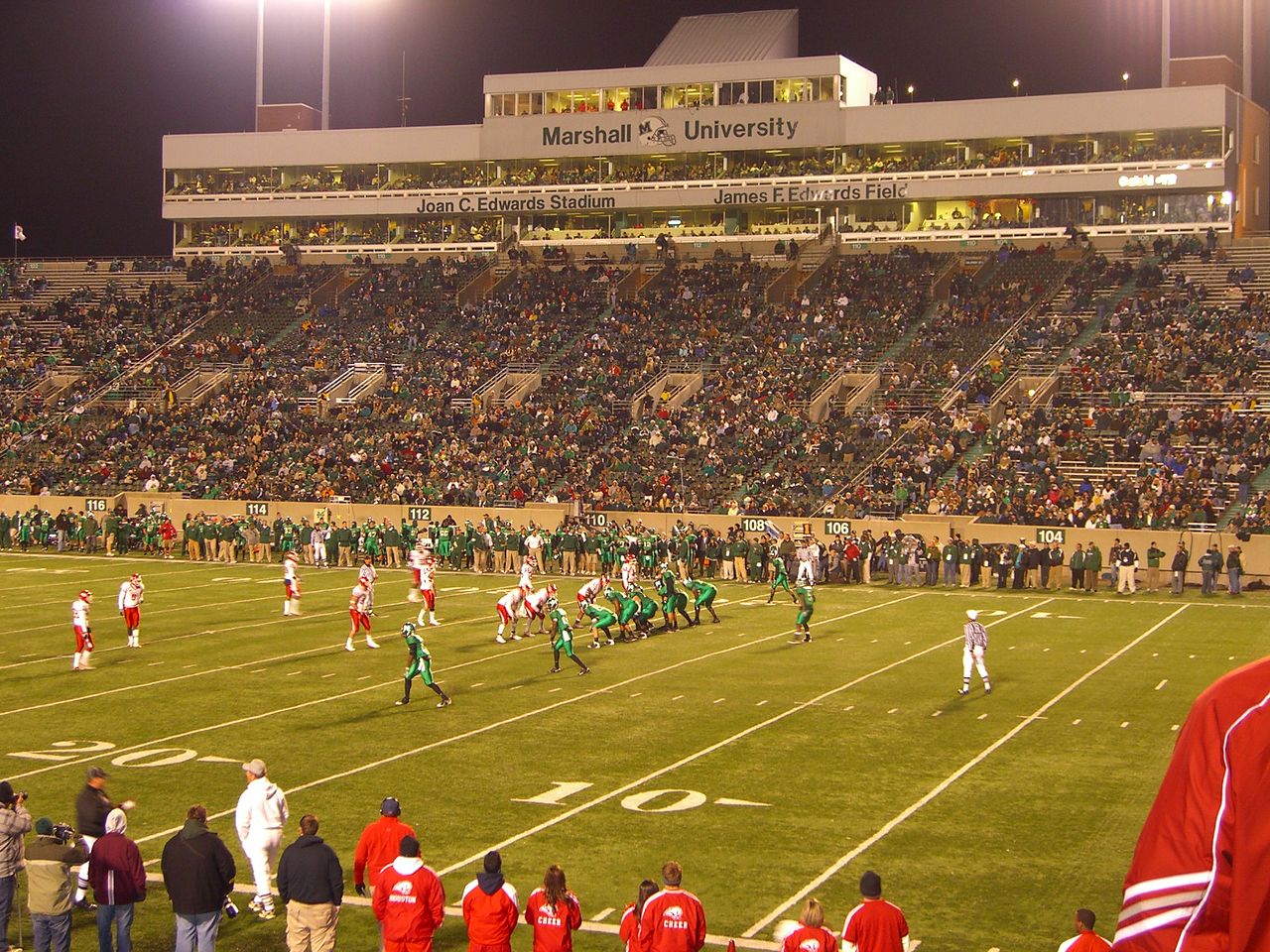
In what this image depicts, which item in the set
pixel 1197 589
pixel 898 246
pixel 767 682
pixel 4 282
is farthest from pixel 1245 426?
pixel 4 282

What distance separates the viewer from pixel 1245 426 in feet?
138

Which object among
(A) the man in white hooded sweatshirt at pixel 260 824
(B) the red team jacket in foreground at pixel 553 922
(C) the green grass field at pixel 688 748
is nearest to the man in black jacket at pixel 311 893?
(C) the green grass field at pixel 688 748

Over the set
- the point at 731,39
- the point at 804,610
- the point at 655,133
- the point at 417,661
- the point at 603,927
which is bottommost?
the point at 603,927

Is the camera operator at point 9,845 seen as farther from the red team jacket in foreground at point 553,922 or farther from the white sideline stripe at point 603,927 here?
the red team jacket in foreground at point 553,922

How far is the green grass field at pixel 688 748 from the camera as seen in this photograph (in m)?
13.2

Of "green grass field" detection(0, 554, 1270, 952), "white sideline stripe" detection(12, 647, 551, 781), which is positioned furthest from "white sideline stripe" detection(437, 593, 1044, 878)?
"white sideline stripe" detection(12, 647, 551, 781)

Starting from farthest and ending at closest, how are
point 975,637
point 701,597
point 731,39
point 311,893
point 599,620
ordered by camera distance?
point 731,39 < point 701,597 < point 599,620 < point 975,637 < point 311,893

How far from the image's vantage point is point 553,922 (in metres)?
9.31

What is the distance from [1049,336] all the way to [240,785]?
A: 3900 centimetres

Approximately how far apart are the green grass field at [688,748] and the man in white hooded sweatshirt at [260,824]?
1.19ft

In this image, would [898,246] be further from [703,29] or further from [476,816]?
[476,816]

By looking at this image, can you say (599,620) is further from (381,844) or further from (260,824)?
(381,844)

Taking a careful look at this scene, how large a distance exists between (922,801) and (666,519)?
91.3ft

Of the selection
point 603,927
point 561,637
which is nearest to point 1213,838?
point 603,927
